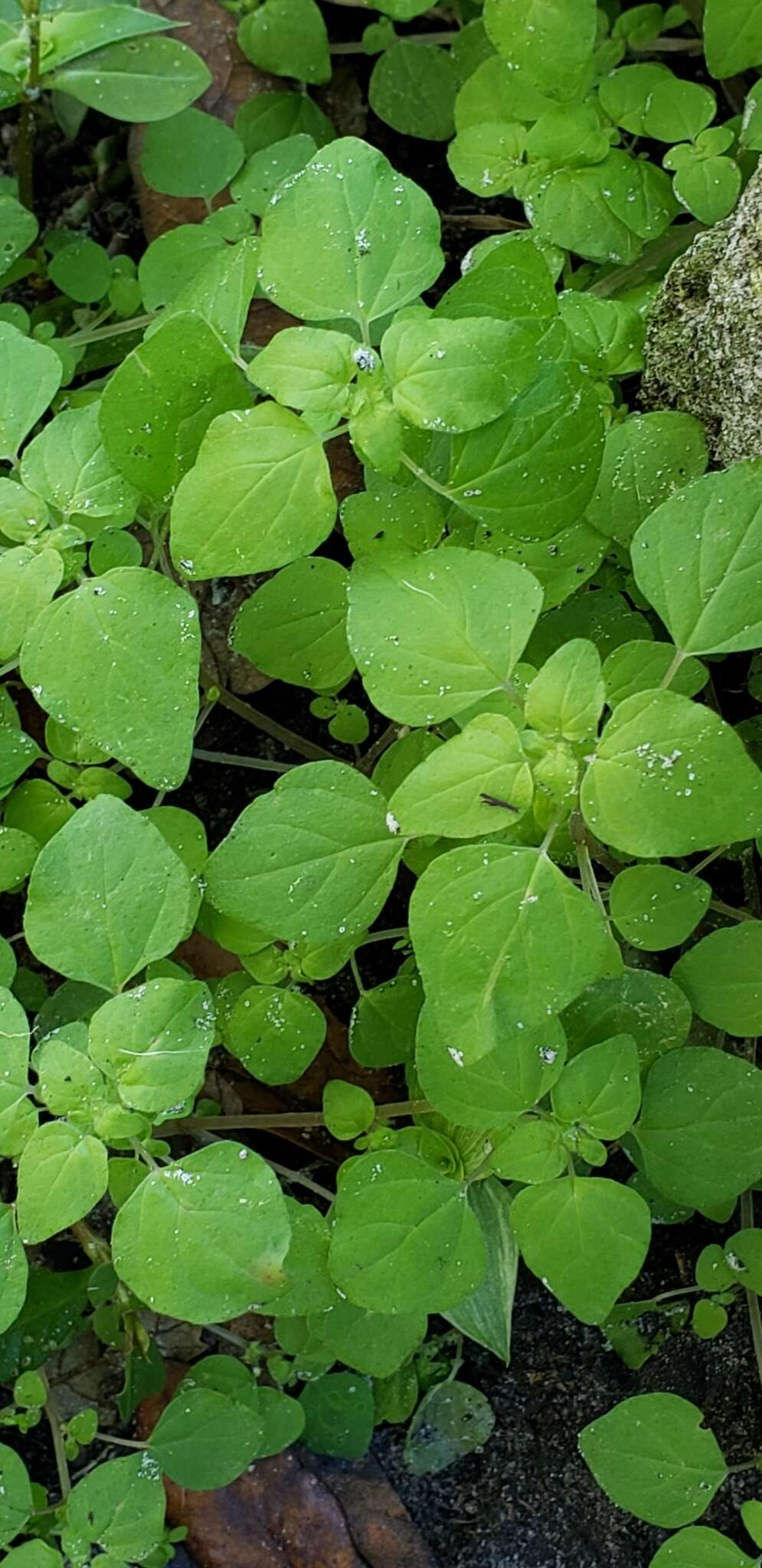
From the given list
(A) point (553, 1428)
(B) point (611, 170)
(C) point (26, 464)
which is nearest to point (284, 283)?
(C) point (26, 464)

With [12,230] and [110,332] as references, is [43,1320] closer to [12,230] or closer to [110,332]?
[110,332]

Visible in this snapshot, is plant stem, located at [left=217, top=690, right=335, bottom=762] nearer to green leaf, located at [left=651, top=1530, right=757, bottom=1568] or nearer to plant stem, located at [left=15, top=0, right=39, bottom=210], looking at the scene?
plant stem, located at [left=15, top=0, right=39, bottom=210]

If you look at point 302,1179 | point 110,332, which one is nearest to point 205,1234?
point 302,1179

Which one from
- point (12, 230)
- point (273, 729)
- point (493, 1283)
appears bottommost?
point (493, 1283)

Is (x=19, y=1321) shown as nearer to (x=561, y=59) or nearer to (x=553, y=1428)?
(x=553, y=1428)

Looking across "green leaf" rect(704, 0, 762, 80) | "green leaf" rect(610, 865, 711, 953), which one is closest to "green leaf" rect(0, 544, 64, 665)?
"green leaf" rect(610, 865, 711, 953)
